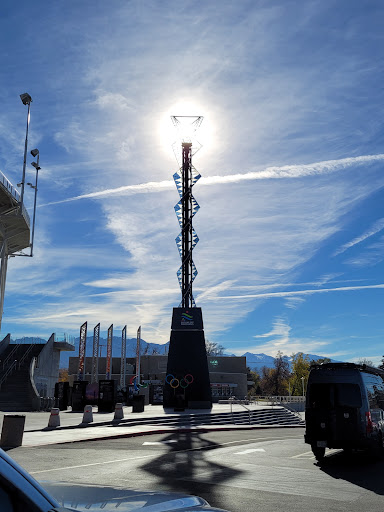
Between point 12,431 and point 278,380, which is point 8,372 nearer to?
point 12,431

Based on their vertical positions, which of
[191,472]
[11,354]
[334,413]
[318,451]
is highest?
[11,354]

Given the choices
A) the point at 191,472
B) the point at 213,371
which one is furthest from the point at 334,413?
the point at 213,371

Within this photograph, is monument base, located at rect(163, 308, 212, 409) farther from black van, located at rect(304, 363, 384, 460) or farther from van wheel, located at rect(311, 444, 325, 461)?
black van, located at rect(304, 363, 384, 460)

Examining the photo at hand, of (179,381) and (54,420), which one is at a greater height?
(179,381)

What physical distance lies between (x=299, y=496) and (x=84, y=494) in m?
6.59

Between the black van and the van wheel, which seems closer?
the black van

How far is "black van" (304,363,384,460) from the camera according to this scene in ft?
38.0

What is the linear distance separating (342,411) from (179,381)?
2883 centimetres

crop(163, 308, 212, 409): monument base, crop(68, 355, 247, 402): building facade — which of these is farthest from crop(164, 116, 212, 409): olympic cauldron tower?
crop(68, 355, 247, 402): building facade

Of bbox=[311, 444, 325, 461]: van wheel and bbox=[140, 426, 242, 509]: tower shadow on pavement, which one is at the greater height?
bbox=[311, 444, 325, 461]: van wheel

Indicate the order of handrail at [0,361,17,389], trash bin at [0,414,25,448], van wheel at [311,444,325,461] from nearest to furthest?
1. van wheel at [311,444,325,461]
2. trash bin at [0,414,25,448]
3. handrail at [0,361,17,389]

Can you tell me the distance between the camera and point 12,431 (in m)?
14.8

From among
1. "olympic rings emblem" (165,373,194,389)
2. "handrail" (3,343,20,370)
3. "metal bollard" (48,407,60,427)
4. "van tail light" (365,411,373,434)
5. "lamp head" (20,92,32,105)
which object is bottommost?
"metal bollard" (48,407,60,427)

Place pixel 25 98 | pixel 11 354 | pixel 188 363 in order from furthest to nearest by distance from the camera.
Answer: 1. pixel 11 354
2. pixel 25 98
3. pixel 188 363
